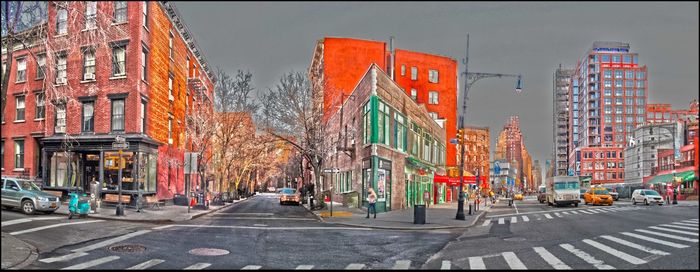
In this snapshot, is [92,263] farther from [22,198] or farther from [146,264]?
[22,198]

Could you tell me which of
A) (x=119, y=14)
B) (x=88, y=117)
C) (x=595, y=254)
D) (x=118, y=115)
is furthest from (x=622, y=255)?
(x=88, y=117)

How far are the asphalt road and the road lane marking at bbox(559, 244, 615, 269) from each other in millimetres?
3487

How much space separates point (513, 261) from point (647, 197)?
42354 mm

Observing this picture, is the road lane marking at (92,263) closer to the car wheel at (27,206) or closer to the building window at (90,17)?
the building window at (90,17)

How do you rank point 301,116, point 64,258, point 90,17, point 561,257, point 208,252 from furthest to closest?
point 301,116 → point 208,252 → point 64,258 → point 90,17 → point 561,257

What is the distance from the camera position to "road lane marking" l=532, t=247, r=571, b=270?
9959 mm

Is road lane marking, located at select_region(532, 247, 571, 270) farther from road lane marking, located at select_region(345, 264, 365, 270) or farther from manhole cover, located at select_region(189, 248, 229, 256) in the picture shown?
manhole cover, located at select_region(189, 248, 229, 256)

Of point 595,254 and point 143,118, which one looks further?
point 143,118

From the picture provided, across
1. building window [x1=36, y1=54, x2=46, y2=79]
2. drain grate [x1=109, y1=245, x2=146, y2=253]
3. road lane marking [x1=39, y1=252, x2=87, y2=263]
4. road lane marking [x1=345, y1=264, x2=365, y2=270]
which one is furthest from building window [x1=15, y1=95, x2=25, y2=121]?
road lane marking [x1=345, y1=264, x2=365, y2=270]

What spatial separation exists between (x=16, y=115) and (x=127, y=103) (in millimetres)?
9489

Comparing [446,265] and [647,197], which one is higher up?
[446,265]

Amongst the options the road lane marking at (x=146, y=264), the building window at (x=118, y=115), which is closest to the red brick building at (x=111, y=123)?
the building window at (x=118, y=115)

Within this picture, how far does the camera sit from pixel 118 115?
33250 mm

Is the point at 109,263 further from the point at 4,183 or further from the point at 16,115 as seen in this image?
the point at 16,115
